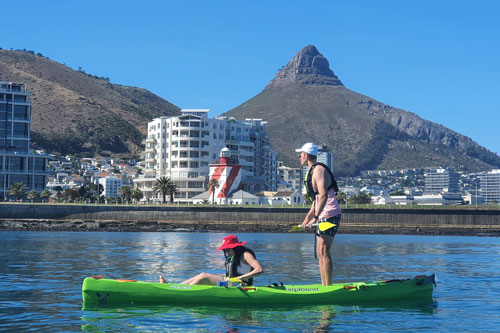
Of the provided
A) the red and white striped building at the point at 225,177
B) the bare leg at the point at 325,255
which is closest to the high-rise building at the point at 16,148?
the red and white striped building at the point at 225,177

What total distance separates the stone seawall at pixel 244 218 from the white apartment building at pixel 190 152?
29336mm

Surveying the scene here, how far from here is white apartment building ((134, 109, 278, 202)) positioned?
136 metres

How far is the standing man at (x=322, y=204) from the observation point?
17000 millimetres

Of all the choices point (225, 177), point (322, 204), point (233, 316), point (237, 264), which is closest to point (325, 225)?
point (322, 204)

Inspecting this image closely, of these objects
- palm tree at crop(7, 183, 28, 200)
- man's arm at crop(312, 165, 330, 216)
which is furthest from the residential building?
man's arm at crop(312, 165, 330, 216)

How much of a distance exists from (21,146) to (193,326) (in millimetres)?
122250

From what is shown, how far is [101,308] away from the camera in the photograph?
55.9 ft

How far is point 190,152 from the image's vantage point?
13688cm

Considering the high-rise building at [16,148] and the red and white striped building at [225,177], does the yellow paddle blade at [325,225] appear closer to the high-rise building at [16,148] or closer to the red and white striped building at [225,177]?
the red and white striped building at [225,177]

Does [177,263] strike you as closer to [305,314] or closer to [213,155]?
[305,314]

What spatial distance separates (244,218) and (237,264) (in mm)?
86976

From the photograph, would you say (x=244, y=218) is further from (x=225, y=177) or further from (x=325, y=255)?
(x=325, y=255)

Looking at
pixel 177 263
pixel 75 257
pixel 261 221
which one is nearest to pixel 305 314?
pixel 177 263

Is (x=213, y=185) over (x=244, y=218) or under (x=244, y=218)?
over
